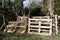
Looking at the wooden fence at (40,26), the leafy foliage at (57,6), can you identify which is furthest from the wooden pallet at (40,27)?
the leafy foliage at (57,6)

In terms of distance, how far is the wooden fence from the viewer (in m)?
12.5

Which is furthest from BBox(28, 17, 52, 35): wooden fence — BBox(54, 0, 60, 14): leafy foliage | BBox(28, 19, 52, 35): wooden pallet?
BBox(54, 0, 60, 14): leafy foliage

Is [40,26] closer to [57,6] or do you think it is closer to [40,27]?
[40,27]

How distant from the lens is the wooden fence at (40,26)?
12.5 meters

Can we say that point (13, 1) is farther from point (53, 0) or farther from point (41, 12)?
point (53, 0)

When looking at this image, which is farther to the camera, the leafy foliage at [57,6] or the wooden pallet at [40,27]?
the leafy foliage at [57,6]

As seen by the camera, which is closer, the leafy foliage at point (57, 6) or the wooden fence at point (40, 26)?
the wooden fence at point (40, 26)

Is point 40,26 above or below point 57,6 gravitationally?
below

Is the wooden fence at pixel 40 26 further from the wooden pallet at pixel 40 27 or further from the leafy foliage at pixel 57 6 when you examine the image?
the leafy foliage at pixel 57 6

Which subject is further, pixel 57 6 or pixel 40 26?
pixel 57 6

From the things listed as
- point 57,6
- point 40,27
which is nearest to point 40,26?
point 40,27

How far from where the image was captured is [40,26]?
12.6 meters

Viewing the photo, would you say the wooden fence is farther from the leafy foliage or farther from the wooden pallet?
the leafy foliage

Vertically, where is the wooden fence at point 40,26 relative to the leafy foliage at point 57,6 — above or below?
below
